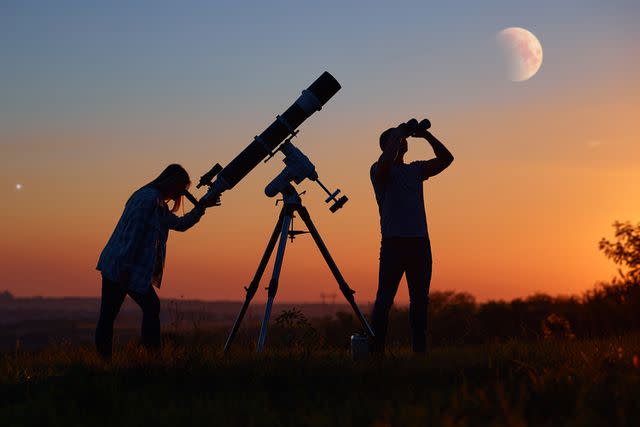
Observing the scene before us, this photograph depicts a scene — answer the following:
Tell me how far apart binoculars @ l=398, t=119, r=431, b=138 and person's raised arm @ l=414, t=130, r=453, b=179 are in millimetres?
101

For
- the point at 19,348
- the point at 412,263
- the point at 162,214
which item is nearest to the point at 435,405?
the point at 412,263

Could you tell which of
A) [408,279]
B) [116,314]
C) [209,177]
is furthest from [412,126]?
[116,314]

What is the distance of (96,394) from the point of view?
5531 mm

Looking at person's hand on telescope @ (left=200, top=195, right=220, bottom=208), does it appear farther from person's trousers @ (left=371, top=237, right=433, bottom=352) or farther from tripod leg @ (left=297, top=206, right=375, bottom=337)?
person's trousers @ (left=371, top=237, right=433, bottom=352)

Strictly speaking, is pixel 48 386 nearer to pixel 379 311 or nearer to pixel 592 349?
pixel 379 311

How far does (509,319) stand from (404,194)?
16407 millimetres

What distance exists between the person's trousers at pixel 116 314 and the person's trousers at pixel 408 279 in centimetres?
241

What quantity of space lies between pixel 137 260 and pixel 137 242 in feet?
0.62

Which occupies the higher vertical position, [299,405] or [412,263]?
[412,263]

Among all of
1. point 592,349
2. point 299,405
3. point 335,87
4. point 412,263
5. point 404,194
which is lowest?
point 299,405

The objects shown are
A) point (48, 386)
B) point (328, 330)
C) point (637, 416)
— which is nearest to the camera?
point (637, 416)

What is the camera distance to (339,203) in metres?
7.48

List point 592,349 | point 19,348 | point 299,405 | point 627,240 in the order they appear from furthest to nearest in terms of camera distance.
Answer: point 627,240 < point 19,348 < point 592,349 < point 299,405

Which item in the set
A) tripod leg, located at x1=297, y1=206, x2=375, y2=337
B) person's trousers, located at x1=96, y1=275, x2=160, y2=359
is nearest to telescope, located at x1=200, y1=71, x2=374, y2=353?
tripod leg, located at x1=297, y1=206, x2=375, y2=337
